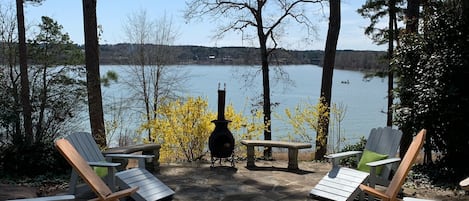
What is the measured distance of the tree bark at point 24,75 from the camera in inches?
248

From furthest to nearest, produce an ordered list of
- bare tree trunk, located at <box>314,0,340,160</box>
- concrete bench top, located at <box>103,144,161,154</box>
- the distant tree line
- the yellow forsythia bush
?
the distant tree line → bare tree trunk, located at <box>314,0,340,160</box> → the yellow forsythia bush → concrete bench top, located at <box>103,144,161,154</box>

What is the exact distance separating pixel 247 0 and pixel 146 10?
261 inches

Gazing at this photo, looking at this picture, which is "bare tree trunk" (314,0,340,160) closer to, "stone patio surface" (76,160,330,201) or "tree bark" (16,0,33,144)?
"stone patio surface" (76,160,330,201)

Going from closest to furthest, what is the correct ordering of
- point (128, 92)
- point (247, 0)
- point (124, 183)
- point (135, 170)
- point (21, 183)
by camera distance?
point (124, 183) < point (135, 170) < point (21, 183) < point (247, 0) < point (128, 92)

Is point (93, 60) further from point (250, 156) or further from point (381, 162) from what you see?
point (381, 162)

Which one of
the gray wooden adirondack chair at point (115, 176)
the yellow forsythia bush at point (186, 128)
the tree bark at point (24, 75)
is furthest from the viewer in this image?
the yellow forsythia bush at point (186, 128)

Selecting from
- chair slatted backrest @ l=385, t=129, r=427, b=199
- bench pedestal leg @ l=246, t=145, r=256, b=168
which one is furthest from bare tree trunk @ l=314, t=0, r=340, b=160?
chair slatted backrest @ l=385, t=129, r=427, b=199

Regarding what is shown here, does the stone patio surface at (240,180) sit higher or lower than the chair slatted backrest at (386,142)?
lower

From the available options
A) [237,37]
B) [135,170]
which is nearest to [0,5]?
[135,170]

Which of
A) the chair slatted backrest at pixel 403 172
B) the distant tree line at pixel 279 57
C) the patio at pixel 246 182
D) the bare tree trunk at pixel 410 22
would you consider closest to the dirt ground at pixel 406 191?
the patio at pixel 246 182

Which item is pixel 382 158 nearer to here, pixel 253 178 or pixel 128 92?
pixel 253 178

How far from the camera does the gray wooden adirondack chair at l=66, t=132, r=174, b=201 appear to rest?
3.96m

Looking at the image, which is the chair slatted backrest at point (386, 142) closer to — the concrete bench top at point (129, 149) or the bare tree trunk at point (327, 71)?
the concrete bench top at point (129, 149)

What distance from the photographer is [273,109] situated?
40.2 feet
